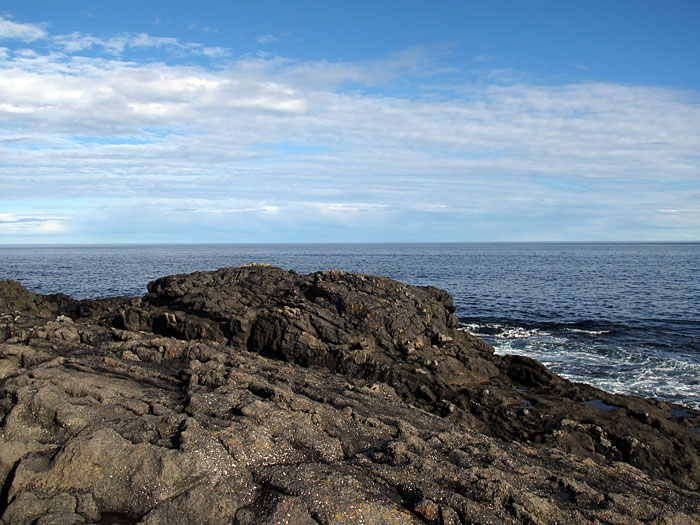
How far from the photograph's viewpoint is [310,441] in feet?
32.6

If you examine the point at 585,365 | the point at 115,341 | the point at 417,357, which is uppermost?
the point at 115,341

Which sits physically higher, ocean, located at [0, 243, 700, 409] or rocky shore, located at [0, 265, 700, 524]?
rocky shore, located at [0, 265, 700, 524]

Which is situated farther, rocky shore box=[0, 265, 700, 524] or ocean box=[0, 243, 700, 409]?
ocean box=[0, 243, 700, 409]

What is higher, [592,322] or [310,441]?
[310,441]

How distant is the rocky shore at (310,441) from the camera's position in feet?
26.2

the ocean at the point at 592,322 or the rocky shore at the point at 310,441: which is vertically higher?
the rocky shore at the point at 310,441

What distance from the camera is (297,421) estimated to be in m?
10.4

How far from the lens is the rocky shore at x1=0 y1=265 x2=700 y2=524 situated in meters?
7.97

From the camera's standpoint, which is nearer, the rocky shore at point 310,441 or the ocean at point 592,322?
the rocky shore at point 310,441

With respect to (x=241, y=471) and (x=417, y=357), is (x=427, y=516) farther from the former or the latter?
(x=417, y=357)

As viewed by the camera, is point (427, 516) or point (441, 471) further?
point (441, 471)

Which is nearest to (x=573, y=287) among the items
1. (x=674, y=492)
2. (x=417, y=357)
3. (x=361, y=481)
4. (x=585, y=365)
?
(x=585, y=365)

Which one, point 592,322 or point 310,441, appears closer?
point 310,441

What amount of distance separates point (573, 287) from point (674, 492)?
57.3 m
